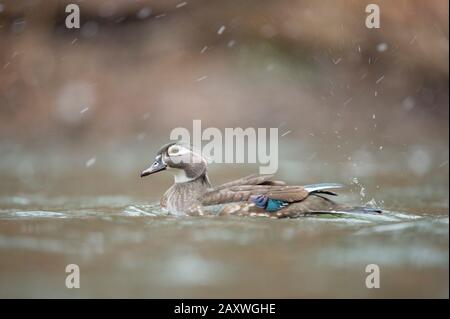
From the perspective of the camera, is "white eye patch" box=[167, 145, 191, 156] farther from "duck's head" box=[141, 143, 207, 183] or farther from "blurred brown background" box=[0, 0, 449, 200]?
"blurred brown background" box=[0, 0, 449, 200]

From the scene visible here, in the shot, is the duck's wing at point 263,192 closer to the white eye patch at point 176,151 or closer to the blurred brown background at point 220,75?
the white eye patch at point 176,151

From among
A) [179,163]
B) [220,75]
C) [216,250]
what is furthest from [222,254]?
[220,75]

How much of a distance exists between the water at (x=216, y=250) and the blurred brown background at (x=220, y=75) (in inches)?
266

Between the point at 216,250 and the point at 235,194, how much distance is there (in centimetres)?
139

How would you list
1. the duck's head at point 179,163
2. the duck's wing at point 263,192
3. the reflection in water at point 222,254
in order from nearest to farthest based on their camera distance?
the reflection in water at point 222,254 → the duck's wing at point 263,192 → the duck's head at point 179,163

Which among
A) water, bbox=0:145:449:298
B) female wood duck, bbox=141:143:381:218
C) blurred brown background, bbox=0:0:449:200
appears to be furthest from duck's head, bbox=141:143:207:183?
blurred brown background, bbox=0:0:449:200

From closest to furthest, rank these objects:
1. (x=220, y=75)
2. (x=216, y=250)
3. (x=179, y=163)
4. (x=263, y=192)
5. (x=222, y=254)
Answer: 1. (x=222, y=254)
2. (x=216, y=250)
3. (x=263, y=192)
4. (x=179, y=163)
5. (x=220, y=75)

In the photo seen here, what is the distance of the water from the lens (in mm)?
5906

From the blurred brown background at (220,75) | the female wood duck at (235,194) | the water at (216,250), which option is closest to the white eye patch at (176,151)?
the female wood duck at (235,194)

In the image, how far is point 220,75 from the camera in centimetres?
1881

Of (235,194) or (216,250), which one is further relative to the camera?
(235,194)

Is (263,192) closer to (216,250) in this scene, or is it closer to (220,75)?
(216,250)

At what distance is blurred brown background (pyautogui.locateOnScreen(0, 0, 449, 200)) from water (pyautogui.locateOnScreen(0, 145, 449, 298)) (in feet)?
22.2

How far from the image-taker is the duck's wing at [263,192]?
811 centimetres
